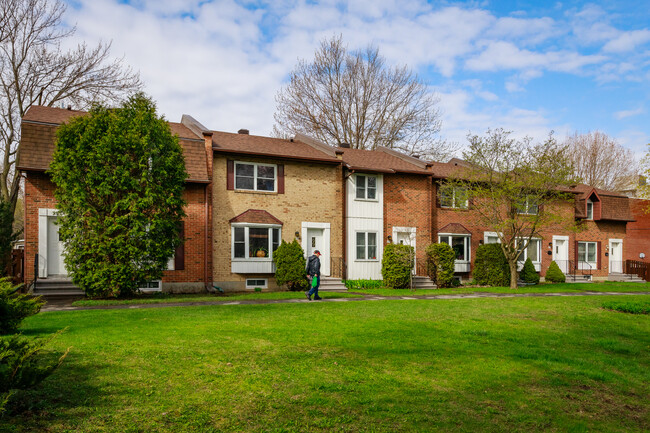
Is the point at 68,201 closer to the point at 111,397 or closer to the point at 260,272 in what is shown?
the point at 260,272

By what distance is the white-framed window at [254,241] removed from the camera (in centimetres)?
2039

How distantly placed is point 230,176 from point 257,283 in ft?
15.4

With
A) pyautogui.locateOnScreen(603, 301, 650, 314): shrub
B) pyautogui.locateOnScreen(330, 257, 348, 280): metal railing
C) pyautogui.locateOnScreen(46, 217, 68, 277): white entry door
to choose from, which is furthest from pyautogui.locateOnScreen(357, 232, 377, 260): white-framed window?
pyautogui.locateOnScreen(46, 217, 68, 277): white entry door

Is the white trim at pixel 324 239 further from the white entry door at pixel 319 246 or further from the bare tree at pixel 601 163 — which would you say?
the bare tree at pixel 601 163

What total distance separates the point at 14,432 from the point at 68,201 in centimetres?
1255

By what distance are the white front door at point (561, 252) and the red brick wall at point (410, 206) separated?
10.1 meters

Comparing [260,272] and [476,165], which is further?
[476,165]

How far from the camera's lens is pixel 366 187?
23406 millimetres

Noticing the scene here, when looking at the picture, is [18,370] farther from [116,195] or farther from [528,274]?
[528,274]

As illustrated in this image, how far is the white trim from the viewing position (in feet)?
71.2

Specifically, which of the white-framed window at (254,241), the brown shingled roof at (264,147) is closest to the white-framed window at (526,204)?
the brown shingled roof at (264,147)

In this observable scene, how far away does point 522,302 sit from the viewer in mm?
14477

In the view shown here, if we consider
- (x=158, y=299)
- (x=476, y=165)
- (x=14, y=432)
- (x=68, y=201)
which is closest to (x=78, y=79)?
(x=68, y=201)

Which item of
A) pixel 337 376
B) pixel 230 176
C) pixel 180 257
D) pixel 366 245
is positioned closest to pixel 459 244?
pixel 366 245
